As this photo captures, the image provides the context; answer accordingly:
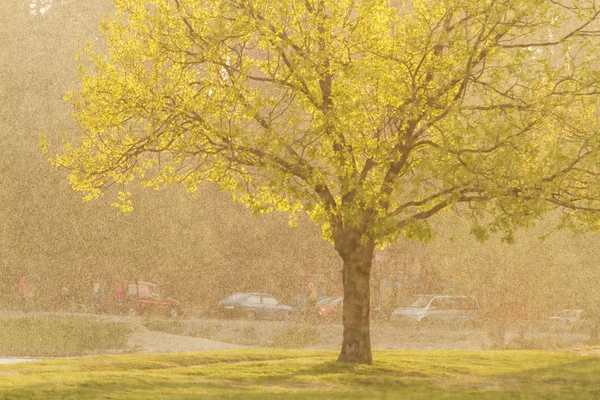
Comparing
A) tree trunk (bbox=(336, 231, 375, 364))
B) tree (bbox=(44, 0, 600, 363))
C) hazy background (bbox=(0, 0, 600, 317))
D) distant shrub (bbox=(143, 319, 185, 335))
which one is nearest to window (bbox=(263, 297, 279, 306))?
hazy background (bbox=(0, 0, 600, 317))

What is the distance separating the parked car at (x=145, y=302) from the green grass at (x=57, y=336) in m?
9.89

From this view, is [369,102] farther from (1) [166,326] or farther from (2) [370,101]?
(1) [166,326]

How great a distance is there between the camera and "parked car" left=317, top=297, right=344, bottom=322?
4297 centimetres

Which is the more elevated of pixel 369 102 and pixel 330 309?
pixel 369 102

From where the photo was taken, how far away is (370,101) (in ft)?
59.0

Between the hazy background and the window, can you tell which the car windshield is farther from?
the window

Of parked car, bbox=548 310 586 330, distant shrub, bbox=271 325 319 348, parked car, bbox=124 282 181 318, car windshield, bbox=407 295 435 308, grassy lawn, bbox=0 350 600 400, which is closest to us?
grassy lawn, bbox=0 350 600 400

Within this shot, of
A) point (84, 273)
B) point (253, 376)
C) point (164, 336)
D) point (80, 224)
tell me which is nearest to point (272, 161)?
point (253, 376)

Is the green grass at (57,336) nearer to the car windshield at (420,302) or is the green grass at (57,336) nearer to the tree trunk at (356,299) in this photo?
the tree trunk at (356,299)

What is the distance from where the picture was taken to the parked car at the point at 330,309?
141ft

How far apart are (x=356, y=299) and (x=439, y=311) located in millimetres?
23444

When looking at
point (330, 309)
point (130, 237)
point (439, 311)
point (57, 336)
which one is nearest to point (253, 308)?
point (330, 309)

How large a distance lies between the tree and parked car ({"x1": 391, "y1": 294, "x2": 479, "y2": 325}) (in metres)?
23.5

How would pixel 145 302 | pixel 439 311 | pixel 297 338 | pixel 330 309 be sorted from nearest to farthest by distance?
pixel 297 338 → pixel 439 311 → pixel 145 302 → pixel 330 309
